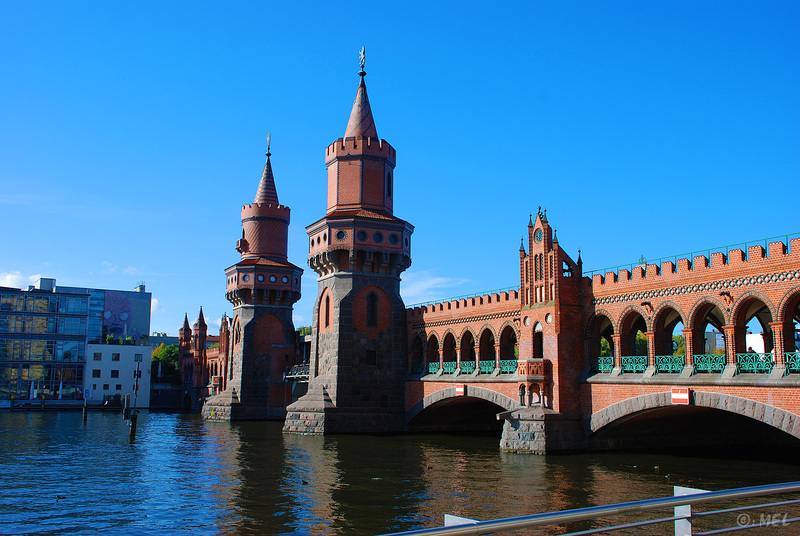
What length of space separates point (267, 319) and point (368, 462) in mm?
34703

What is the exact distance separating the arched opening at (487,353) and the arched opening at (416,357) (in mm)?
4956

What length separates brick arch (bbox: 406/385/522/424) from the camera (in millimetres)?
38500

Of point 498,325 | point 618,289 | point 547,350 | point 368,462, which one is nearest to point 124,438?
point 368,462

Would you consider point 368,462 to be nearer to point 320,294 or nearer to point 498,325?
point 498,325

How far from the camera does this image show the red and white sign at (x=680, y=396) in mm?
28578

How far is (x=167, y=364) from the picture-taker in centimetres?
10912

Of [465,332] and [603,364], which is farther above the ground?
[465,332]

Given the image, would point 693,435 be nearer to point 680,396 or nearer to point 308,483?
point 680,396

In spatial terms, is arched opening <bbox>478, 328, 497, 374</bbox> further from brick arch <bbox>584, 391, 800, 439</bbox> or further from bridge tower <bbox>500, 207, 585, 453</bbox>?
brick arch <bbox>584, 391, 800, 439</bbox>

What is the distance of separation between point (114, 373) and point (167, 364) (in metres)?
18.7

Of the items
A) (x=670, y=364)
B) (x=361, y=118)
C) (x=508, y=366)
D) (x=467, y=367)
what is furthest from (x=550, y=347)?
(x=361, y=118)

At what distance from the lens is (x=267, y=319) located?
211ft

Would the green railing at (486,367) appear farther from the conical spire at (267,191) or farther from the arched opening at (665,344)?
the conical spire at (267,191)

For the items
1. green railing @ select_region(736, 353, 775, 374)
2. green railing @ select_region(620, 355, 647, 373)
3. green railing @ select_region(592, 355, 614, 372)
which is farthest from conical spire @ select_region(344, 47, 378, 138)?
green railing @ select_region(736, 353, 775, 374)
